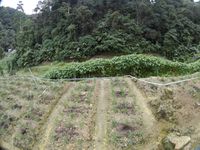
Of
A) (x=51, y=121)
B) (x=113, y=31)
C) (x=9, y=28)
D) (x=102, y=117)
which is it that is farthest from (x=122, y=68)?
(x=9, y=28)

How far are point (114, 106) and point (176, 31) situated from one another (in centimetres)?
1530

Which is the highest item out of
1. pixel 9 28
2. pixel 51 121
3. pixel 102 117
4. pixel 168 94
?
pixel 9 28

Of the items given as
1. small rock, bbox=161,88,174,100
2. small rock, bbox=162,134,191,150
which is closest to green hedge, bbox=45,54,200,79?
small rock, bbox=161,88,174,100

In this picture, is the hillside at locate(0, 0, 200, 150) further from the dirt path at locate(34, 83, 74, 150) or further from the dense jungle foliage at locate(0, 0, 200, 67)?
the dense jungle foliage at locate(0, 0, 200, 67)

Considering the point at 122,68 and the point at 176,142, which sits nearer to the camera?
the point at 176,142

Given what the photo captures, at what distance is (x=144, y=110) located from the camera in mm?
6312

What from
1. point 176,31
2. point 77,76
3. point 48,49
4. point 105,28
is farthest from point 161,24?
point 77,76

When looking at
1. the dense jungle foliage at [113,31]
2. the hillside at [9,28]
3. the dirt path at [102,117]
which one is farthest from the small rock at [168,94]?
the hillside at [9,28]

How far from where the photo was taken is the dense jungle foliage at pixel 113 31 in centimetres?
1927

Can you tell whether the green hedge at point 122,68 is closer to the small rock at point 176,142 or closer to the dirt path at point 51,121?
the dirt path at point 51,121

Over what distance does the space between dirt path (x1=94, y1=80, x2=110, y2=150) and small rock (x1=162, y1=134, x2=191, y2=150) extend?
115 centimetres

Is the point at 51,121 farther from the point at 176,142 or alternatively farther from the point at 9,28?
the point at 9,28

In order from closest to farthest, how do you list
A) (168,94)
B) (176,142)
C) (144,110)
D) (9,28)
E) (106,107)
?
1. (176,142)
2. (168,94)
3. (144,110)
4. (106,107)
5. (9,28)

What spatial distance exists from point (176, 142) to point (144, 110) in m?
1.30
